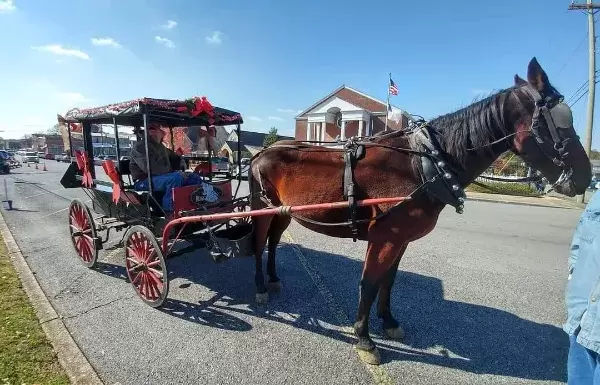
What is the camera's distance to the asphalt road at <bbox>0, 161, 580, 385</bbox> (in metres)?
2.83

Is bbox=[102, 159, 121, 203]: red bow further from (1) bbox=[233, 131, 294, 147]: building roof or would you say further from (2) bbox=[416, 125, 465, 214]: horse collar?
(1) bbox=[233, 131, 294, 147]: building roof

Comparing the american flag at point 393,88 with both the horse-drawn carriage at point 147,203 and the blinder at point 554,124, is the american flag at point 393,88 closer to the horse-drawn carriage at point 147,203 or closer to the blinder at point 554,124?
the horse-drawn carriage at point 147,203

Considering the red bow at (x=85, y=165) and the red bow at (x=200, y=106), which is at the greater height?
the red bow at (x=200, y=106)

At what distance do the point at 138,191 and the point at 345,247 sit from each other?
144 inches

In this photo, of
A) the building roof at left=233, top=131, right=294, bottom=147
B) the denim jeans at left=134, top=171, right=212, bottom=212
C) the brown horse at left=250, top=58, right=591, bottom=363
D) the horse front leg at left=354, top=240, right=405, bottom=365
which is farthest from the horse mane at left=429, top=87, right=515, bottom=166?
the building roof at left=233, top=131, right=294, bottom=147

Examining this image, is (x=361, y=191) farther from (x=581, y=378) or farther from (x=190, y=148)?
(x=190, y=148)

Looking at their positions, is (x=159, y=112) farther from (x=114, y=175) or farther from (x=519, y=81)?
(x=519, y=81)

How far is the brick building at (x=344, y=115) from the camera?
120ft

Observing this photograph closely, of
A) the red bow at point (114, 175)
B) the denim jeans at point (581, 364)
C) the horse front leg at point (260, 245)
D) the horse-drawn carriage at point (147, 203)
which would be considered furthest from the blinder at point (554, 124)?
the red bow at point (114, 175)

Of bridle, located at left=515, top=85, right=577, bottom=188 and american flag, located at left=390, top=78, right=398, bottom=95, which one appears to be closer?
bridle, located at left=515, top=85, right=577, bottom=188

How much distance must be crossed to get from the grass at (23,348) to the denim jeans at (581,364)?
137 inches

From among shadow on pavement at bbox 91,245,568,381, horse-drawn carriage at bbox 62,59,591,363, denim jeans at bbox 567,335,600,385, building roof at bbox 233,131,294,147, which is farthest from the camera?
building roof at bbox 233,131,294,147

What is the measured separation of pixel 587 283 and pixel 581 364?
590 mm

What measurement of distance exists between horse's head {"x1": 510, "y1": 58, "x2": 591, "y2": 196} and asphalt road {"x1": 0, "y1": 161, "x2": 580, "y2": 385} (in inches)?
69.1
